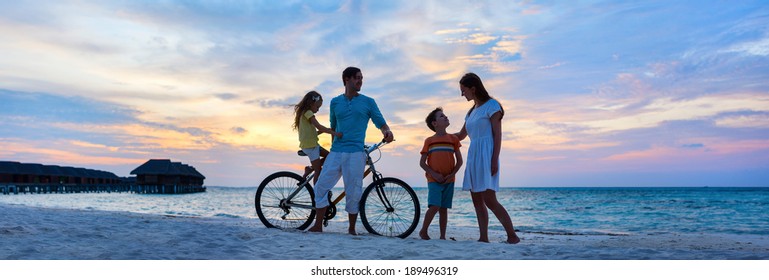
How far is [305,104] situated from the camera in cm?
626

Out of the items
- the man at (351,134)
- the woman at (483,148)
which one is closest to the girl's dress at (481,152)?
the woman at (483,148)

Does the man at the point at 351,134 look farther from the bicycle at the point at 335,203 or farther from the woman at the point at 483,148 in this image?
the woman at the point at 483,148

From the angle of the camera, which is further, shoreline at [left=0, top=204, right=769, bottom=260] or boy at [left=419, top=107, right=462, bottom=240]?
→ boy at [left=419, top=107, right=462, bottom=240]

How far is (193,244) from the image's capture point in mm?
5379

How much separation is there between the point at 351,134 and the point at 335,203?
88 cm

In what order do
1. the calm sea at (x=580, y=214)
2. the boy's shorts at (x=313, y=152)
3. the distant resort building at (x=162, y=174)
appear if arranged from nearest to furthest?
the boy's shorts at (x=313, y=152) < the calm sea at (x=580, y=214) < the distant resort building at (x=162, y=174)

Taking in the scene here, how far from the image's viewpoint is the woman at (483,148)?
560 cm

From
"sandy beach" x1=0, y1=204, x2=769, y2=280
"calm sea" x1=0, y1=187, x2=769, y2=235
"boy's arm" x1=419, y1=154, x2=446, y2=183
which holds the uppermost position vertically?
"boy's arm" x1=419, y1=154, x2=446, y2=183

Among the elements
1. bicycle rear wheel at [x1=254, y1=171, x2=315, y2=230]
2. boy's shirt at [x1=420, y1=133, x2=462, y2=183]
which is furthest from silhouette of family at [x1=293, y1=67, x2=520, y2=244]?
bicycle rear wheel at [x1=254, y1=171, x2=315, y2=230]

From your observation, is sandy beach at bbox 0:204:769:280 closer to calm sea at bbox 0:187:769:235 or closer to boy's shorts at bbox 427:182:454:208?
boy's shorts at bbox 427:182:454:208

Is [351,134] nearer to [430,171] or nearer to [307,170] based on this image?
[307,170]

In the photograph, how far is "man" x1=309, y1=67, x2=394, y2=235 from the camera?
6090 mm

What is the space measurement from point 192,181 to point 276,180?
7420cm
